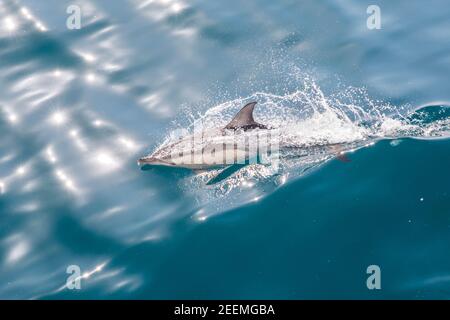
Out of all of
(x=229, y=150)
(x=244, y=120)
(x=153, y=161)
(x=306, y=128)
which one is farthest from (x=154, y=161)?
(x=306, y=128)

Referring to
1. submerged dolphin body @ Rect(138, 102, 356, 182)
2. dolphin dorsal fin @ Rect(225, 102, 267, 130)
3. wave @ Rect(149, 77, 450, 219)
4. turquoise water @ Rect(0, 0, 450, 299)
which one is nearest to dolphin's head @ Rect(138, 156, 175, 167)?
submerged dolphin body @ Rect(138, 102, 356, 182)

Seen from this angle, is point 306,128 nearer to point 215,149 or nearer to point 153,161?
point 215,149

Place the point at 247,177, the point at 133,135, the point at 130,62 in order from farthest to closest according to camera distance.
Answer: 1. the point at 130,62
2. the point at 133,135
3. the point at 247,177

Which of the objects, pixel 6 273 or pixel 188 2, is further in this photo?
pixel 188 2

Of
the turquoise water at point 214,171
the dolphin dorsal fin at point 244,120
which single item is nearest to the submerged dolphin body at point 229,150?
the dolphin dorsal fin at point 244,120

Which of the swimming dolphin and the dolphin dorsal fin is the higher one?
the dolphin dorsal fin

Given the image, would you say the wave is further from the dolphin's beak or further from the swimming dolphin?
the dolphin's beak
